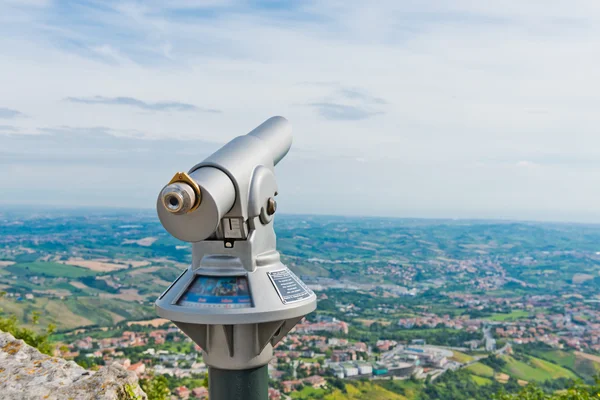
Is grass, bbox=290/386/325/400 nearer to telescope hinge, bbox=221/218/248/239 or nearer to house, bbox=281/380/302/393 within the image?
house, bbox=281/380/302/393

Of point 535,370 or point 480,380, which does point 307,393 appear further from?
point 535,370

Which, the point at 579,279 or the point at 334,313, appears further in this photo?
the point at 579,279

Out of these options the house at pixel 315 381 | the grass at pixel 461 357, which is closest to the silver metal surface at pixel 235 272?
the house at pixel 315 381

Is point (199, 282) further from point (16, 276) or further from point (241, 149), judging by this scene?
point (16, 276)

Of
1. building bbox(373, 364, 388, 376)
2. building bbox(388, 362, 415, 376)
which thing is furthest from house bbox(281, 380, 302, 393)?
building bbox(388, 362, 415, 376)

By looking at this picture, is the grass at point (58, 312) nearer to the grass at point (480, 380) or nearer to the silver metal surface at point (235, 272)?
the grass at point (480, 380)

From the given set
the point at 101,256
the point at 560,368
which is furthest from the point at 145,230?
the point at 560,368

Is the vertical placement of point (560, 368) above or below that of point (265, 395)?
below

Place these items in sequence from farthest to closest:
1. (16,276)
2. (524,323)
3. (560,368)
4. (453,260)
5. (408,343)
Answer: (453,260) → (16,276) → (524,323) → (408,343) → (560,368)
